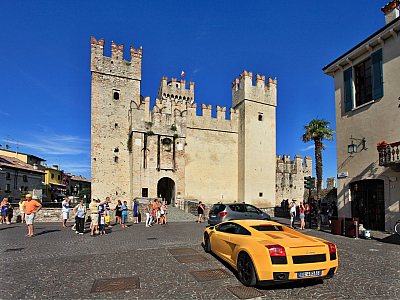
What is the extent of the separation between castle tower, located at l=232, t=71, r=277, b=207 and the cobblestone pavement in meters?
19.8

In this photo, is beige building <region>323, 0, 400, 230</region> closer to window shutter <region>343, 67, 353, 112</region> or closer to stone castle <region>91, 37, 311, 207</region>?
window shutter <region>343, 67, 353, 112</region>

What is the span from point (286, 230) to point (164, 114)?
22.8 meters

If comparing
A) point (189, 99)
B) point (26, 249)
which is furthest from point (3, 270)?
point (189, 99)

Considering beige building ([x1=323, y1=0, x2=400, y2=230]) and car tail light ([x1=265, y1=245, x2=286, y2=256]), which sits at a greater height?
beige building ([x1=323, y1=0, x2=400, y2=230])

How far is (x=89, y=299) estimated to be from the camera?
4.96m

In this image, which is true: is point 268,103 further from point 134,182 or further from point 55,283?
point 55,283

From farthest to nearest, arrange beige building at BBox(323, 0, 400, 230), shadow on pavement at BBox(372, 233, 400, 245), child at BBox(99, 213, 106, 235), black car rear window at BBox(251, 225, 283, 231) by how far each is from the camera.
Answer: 1. beige building at BBox(323, 0, 400, 230)
2. child at BBox(99, 213, 106, 235)
3. shadow on pavement at BBox(372, 233, 400, 245)
4. black car rear window at BBox(251, 225, 283, 231)

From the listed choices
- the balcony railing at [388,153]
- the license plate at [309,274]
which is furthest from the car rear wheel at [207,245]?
the balcony railing at [388,153]

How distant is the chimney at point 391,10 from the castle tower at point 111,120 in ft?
72.4

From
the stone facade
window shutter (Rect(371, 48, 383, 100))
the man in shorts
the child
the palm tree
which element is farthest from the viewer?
the stone facade

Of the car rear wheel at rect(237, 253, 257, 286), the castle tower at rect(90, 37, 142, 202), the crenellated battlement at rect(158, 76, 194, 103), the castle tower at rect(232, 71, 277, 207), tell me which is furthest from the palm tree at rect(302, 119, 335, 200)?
the crenellated battlement at rect(158, 76, 194, 103)

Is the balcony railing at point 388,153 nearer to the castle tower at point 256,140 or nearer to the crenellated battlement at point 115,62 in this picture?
the castle tower at point 256,140

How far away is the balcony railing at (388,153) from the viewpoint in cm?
1206

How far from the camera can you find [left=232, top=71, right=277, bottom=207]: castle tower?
3005 cm
